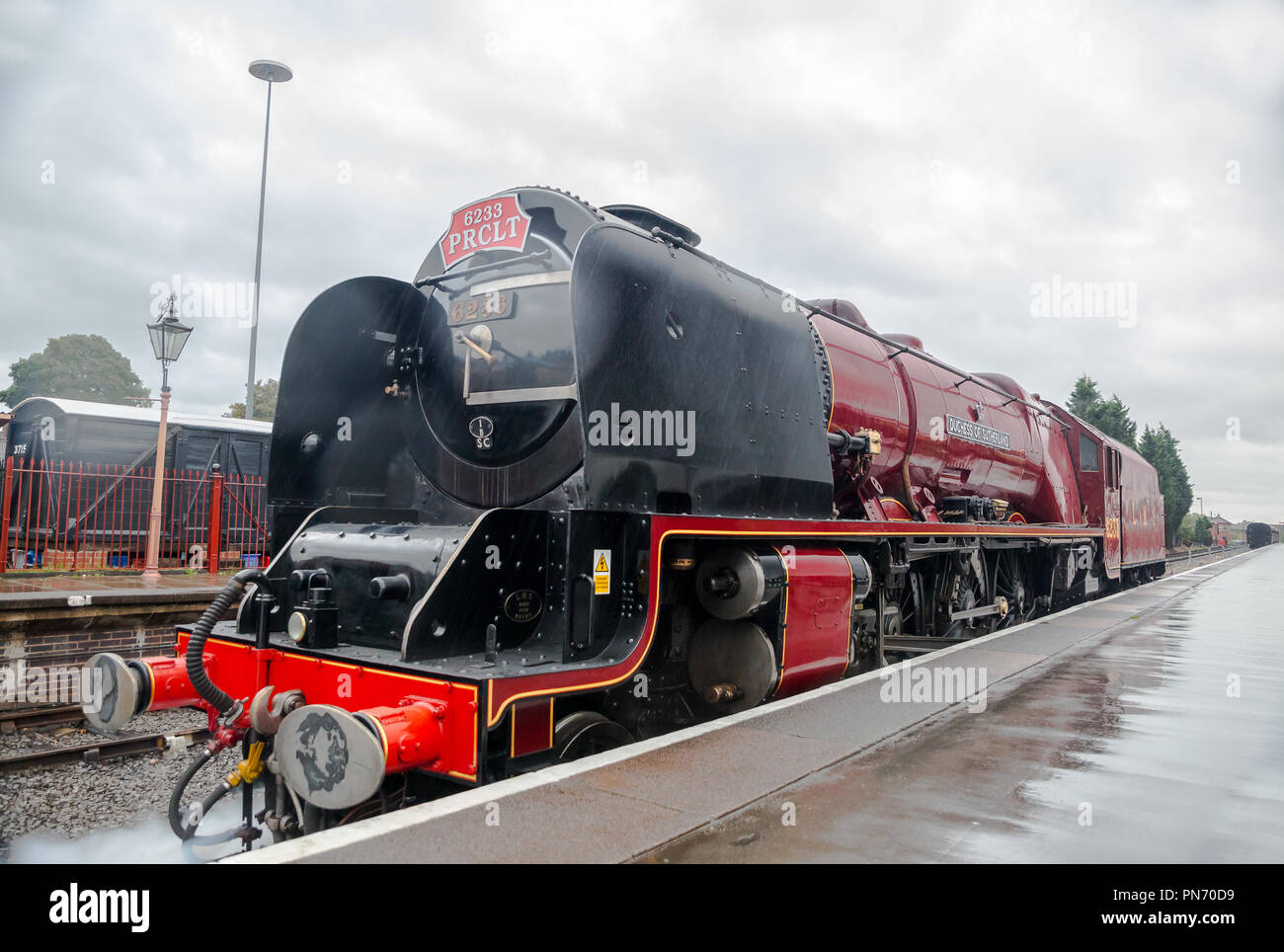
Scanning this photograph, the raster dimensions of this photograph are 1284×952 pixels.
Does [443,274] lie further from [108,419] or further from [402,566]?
[108,419]

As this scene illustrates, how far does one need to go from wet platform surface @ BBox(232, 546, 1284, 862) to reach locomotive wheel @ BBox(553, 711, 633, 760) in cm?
16

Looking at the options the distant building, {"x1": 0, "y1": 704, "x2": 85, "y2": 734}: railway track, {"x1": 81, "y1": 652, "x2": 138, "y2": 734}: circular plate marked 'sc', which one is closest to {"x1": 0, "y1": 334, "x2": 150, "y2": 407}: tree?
{"x1": 0, "y1": 704, "x2": 85, "y2": 734}: railway track

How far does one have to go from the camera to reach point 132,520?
43.4 ft

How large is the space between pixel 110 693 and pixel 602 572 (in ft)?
7.74

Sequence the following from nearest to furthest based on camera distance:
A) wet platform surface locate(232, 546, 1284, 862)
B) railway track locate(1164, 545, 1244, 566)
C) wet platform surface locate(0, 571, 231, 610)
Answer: wet platform surface locate(232, 546, 1284, 862), wet platform surface locate(0, 571, 231, 610), railway track locate(1164, 545, 1244, 566)

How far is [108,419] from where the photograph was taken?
44.6 ft

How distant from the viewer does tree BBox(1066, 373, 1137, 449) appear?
40188mm

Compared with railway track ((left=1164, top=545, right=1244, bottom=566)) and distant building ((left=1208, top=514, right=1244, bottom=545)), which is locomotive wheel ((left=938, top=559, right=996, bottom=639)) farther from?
distant building ((left=1208, top=514, right=1244, bottom=545))

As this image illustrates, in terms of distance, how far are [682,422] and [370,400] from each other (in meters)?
2.11
